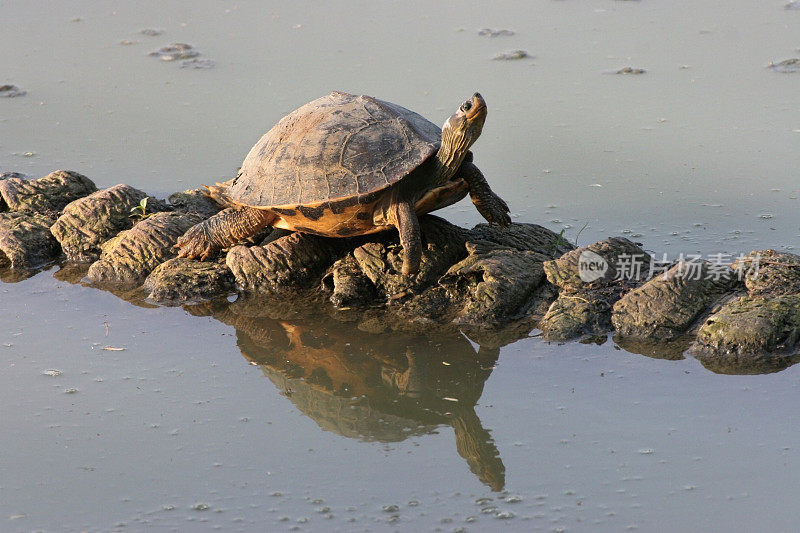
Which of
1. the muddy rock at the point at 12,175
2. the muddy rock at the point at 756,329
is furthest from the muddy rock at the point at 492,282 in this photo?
the muddy rock at the point at 12,175

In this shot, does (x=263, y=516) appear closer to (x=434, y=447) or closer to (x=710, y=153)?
(x=434, y=447)

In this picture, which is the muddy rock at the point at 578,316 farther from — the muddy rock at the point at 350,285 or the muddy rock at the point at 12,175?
the muddy rock at the point at 12,175

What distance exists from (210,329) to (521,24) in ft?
19.7

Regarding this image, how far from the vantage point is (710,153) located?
7.41 meters

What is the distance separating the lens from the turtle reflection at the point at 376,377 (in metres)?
4.68

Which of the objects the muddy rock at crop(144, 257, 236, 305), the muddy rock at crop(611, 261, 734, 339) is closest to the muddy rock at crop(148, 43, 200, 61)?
the muddy rock at crop(144, 257, 236, 305)

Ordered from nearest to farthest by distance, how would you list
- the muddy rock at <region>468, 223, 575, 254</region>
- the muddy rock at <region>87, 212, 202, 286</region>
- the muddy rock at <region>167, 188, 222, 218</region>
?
the muddy rock at <region>468, 223, 575, 254</region> → the muddy rock at <region>87, 212, 202, 286</region> → the muddy rock at <region>167, 188, 222, 218</region>

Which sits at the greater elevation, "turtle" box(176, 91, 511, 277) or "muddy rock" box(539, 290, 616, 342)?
"turtle" box(176, 91, 511, 277)

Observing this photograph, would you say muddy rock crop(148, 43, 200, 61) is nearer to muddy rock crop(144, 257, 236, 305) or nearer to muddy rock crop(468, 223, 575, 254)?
muddy rock crop(144, 257, 236, 305)

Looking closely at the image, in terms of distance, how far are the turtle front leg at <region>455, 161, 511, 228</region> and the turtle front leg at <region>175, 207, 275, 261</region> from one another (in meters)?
1.27

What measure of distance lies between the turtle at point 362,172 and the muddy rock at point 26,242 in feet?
5.45

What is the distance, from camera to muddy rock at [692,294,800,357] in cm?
486

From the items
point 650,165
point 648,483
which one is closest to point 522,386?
point 648,483

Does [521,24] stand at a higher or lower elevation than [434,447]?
higher
